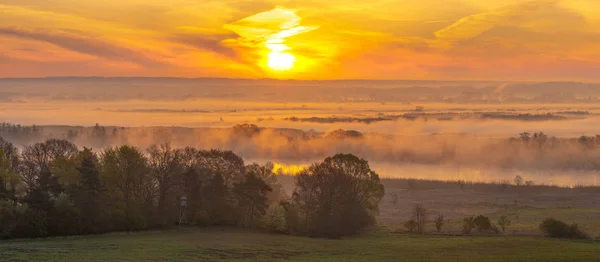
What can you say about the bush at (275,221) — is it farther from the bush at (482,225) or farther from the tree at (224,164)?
the bush at (482,225)

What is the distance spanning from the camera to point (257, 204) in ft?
370

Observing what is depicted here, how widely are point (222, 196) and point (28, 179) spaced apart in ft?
98.5

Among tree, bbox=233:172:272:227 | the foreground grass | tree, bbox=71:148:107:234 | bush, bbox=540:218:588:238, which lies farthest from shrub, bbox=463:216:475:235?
tree, bbox=71:148:107:234

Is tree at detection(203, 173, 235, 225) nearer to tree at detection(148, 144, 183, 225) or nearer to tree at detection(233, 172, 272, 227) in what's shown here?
tree at detection(233, 172, 272, 227)

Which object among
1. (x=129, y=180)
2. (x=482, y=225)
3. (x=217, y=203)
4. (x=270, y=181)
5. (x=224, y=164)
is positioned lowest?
(x=482, y=225)

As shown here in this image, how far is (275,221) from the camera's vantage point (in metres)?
110

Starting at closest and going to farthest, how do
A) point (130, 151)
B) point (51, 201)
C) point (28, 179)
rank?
point (51, 201) < point (28, 179) < point (130, 151)

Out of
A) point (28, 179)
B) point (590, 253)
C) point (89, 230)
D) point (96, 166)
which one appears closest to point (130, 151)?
point (96, 166)

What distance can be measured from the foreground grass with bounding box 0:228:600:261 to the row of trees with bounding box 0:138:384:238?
4.82 m

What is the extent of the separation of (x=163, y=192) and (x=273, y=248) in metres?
31.2

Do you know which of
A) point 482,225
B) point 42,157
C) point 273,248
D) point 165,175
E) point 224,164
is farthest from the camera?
point 224,164

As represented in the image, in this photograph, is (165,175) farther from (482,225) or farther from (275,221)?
(482,225)

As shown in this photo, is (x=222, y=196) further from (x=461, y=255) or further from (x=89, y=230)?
(x=461, y=255)

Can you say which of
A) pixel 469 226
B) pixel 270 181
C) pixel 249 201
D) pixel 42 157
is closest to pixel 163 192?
pixel 249 201
